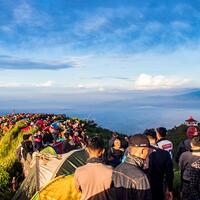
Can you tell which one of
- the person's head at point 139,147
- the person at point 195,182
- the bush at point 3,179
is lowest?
the bush at point 3,179

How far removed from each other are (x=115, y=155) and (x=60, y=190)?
2.70 metres

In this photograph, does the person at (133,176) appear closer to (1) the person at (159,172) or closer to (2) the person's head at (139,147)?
(2) the person's head at (139,147)

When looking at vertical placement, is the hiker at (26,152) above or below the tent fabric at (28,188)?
above

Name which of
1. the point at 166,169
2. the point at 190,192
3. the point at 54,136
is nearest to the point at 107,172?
the point at 190,192

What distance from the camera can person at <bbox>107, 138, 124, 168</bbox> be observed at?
1024cm

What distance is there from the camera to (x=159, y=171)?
8539 millimetres

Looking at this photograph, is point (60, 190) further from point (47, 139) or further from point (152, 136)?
point (47, 139)

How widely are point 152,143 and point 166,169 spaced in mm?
733

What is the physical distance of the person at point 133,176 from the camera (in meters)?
5.95

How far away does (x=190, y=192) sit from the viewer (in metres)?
7.50

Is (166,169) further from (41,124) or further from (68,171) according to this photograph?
(41,124)

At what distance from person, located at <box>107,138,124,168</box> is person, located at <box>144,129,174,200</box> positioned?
1.74m

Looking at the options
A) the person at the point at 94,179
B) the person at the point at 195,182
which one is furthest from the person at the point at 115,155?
the person at the point at 94,179

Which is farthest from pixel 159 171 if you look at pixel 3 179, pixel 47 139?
pixel 47 139
